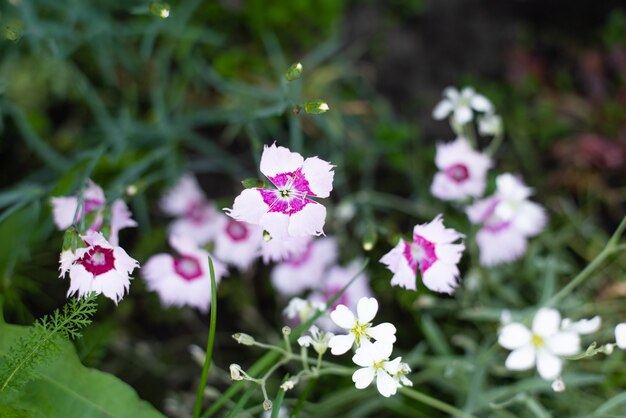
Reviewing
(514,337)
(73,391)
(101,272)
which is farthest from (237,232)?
(514,337)

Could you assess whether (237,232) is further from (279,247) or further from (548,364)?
(548,364)

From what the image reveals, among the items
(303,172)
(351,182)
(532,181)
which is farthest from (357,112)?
(303,172)

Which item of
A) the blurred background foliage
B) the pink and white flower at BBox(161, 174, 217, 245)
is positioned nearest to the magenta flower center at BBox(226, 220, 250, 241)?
the pink and white flower at BBox(161, 174, 217, 245)

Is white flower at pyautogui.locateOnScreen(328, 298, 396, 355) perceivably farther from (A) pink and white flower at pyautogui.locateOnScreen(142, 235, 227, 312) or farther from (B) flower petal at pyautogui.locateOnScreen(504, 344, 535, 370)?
(A) pink and white flower at pyautogui.locateOnScreen(142, 235, 227, 312)

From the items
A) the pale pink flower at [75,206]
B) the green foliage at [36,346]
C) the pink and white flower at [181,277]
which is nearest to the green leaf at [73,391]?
the green foliage at [36,346]

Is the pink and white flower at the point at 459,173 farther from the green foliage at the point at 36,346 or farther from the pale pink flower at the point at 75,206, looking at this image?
the green foliage at the point at 36,346

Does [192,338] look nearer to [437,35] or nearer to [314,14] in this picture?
[314,14]
